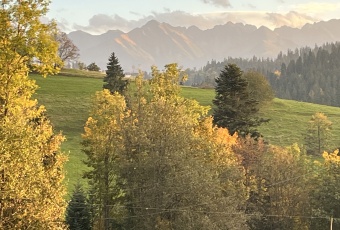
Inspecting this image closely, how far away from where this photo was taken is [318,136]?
80.6m

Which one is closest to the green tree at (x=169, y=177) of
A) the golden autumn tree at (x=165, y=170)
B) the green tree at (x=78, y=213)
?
the golden autumn tree at (x=165, y=170)

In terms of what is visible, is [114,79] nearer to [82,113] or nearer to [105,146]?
[82,113]

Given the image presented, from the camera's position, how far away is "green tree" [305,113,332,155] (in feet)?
263

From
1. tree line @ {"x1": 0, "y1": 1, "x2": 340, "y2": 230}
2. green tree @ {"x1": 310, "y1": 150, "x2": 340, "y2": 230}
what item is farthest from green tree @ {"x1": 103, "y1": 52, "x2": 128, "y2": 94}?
green tree @ {"x1": 310, "y1": 150, "x2": 340, "y2": 230}

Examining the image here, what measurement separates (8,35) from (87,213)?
79.6 feet

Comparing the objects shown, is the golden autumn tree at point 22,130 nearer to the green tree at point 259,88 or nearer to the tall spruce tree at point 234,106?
the tall spruce tree at point 234,106

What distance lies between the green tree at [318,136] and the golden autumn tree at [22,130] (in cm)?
6649

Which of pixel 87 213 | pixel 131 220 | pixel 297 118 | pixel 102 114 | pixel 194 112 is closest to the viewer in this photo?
pixel 131 220

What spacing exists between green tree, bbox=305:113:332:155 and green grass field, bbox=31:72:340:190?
2129 mm

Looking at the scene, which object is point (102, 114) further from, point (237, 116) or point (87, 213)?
point (237, 116)

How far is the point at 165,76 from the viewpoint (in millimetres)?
41375

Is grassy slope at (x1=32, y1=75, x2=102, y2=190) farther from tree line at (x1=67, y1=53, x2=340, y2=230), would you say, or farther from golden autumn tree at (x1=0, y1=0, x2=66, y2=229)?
golden autumn tree at (x1=0, y1=0, x2=66, y2=229)

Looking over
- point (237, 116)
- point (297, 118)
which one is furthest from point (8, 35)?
point (297, 118)

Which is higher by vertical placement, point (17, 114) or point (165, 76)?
point (165, 76)
